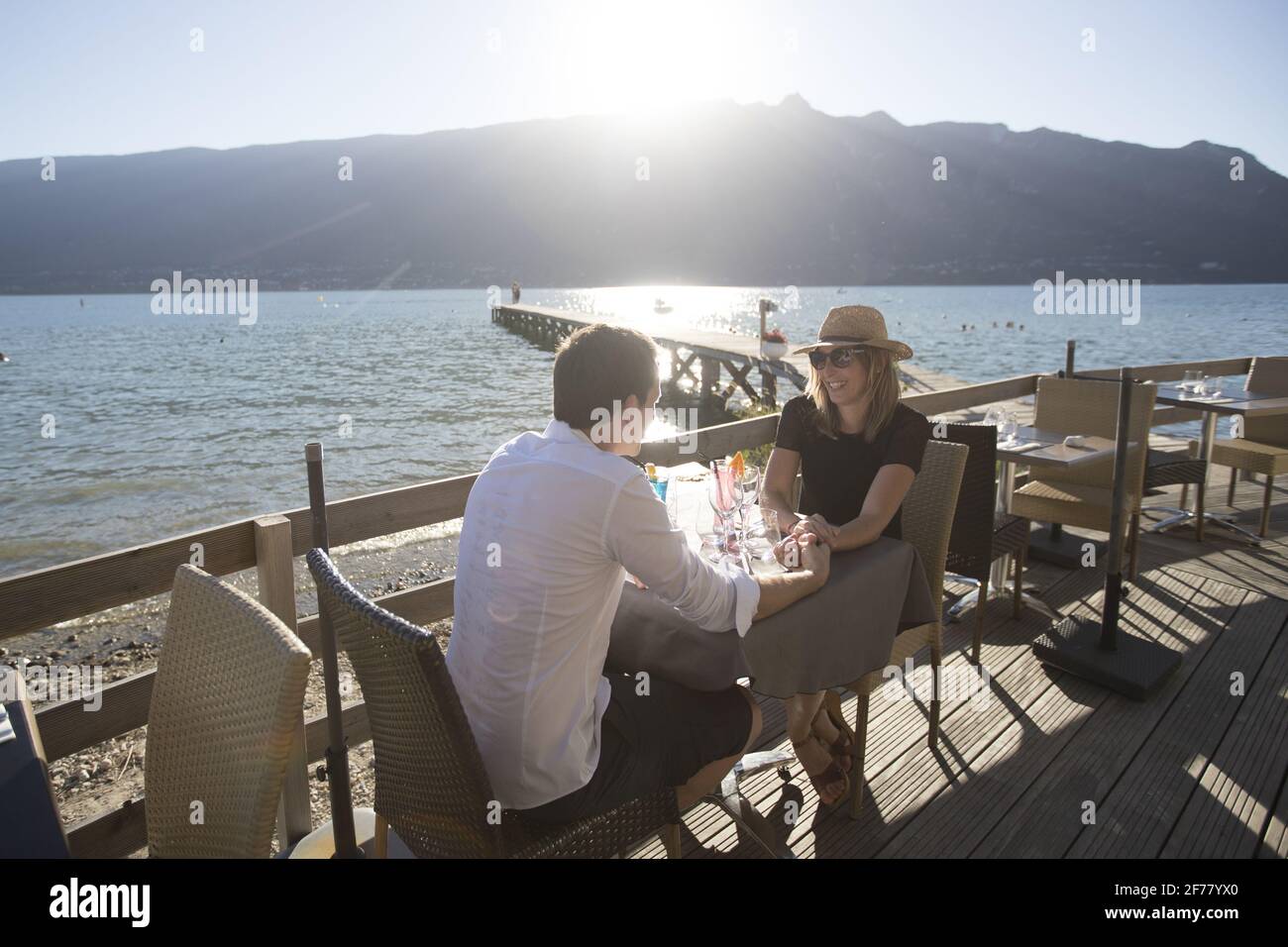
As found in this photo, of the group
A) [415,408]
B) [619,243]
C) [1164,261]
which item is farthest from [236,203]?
[1164,261]

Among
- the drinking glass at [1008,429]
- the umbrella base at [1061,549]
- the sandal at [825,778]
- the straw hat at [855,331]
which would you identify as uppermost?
the straw hat at [855,331]

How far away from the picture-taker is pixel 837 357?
9.84ft

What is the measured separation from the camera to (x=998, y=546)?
4.04 meters

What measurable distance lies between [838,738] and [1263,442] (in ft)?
16.8

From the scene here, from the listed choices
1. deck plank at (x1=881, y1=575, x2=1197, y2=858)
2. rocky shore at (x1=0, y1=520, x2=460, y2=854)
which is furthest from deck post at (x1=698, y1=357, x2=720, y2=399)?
deck plank at (x1=881, y1=575, x2=1197, y2=858)

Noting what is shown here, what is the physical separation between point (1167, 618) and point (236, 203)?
590 ft

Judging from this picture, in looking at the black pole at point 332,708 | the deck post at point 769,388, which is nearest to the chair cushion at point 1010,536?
the black pole at point 332,708

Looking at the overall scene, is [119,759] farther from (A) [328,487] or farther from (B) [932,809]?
(A) [328,487]

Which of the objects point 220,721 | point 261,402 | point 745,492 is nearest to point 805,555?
point 745,492

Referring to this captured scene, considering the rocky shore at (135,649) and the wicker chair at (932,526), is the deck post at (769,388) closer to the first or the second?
the rocky shore at (135,649)

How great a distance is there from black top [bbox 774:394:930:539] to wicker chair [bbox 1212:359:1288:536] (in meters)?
4.07

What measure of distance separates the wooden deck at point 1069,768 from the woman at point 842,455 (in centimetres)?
21

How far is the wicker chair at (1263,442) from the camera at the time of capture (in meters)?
5.43

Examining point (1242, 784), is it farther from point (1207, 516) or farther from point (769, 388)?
point (769, 388)
